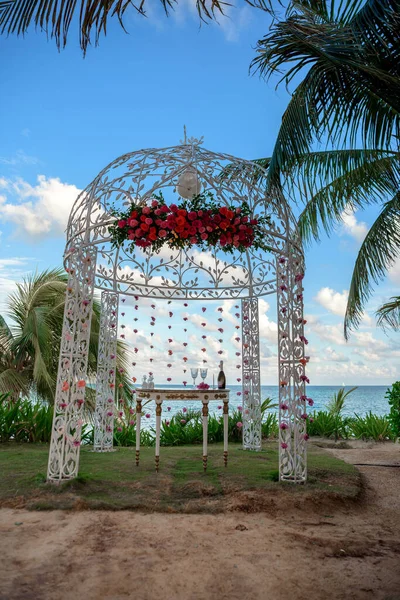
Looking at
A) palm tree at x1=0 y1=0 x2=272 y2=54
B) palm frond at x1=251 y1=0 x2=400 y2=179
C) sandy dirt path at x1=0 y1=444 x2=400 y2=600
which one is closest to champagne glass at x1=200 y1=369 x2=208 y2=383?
sandy dirt path at x1=0 y1=444 x2=400 y2=600

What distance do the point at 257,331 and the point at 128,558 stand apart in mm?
4425

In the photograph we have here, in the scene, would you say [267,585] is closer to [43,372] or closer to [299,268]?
[299,268]

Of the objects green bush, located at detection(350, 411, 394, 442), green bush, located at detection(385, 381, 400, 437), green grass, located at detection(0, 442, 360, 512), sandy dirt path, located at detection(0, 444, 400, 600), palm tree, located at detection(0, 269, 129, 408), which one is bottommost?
sandy dirt path, located at detection(0, 444, 400, 600)

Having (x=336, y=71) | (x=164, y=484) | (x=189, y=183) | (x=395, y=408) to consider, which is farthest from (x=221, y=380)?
(x=336, y=71)

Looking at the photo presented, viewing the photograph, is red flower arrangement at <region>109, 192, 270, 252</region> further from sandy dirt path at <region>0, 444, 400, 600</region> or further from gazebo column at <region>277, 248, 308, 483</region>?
sandy dirt path at <region>0, 444, 400, 600</region>

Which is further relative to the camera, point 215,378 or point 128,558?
point 215,378

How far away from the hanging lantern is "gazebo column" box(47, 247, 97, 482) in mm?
1210

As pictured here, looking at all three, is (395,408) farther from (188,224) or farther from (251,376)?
(188,224)

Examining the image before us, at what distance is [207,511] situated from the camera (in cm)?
374

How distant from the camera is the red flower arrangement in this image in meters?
4.61

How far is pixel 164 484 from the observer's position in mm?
4488

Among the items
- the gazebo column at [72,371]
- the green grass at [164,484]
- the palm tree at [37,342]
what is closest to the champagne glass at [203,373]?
the green grass at [164,484]

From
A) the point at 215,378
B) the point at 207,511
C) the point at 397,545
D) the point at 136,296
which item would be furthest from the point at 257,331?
the point at 397,545

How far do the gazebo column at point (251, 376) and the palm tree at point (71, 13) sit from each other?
16.3 ft
